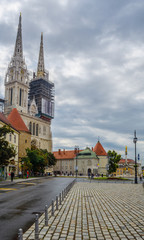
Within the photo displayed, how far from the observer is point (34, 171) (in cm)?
5766

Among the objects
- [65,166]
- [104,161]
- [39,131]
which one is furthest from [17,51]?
[104,161]

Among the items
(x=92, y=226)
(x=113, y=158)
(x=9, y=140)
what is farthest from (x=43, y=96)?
(x=92, y=226)

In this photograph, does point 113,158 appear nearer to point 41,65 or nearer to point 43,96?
point 43,96

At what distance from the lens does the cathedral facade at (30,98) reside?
4063 inches

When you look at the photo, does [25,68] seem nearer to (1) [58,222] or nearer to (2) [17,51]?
(2) [17,51]

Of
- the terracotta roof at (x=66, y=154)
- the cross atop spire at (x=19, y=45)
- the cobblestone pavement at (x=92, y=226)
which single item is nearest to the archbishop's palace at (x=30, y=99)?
the cross atop spire at (x=19, y=45)

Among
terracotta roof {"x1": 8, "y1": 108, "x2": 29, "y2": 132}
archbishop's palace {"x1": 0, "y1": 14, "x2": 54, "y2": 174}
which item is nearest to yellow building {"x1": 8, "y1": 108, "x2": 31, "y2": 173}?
terracotta roof {"x1": 8, "y1": 108, "x2": 29, "y2": 132}

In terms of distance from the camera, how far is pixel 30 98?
12094 cm

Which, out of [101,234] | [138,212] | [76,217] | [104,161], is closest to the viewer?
[101,234]

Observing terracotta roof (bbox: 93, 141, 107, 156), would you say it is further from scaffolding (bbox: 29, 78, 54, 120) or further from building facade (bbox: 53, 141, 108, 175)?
scaffolding (bbox: 29, 78, 54, 120)

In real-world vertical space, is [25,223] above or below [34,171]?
above

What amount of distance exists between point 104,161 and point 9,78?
59.5 meters

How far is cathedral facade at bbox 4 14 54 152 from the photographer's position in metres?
103

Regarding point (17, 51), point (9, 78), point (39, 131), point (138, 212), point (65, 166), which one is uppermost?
point (17, 51)
